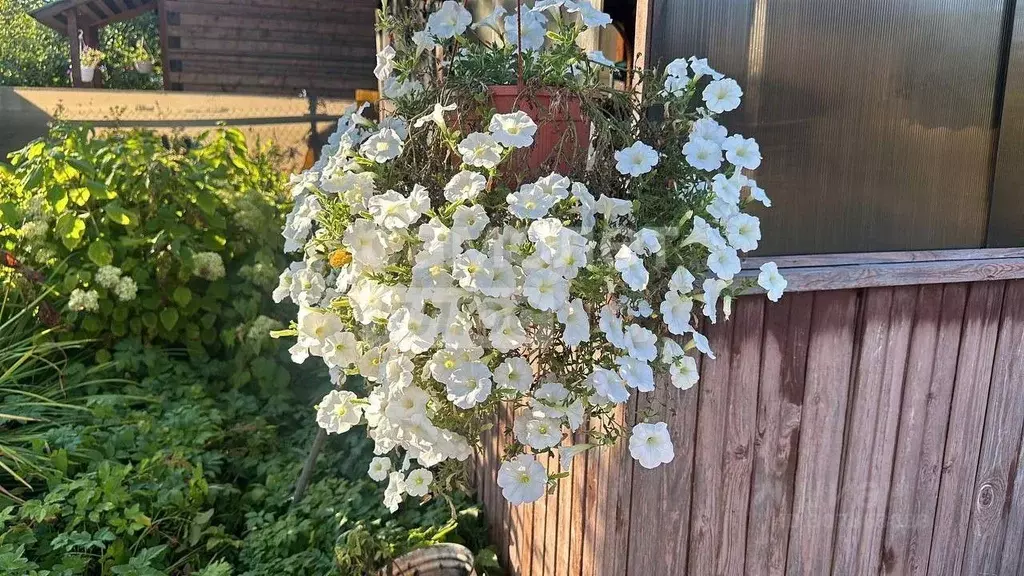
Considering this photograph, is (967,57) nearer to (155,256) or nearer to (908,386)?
(908,386)

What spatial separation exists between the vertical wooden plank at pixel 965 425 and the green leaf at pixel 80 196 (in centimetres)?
314

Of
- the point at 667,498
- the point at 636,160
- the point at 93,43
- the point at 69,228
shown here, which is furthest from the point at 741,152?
the point at 93,43

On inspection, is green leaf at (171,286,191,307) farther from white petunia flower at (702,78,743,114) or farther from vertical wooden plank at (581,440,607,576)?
white petunia flower at (702,78,743,114)

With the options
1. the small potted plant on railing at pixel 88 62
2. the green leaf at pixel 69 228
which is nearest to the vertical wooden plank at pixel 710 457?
the green leaf at pixel 69 228

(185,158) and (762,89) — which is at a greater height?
(762,89)

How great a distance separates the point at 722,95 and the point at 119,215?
101 inches

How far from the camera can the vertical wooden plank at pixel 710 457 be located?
1691 mm

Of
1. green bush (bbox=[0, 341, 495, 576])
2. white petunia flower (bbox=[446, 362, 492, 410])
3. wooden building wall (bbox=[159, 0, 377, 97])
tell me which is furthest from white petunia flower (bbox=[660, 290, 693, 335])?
wooden building wall (bbox=[159, 0, 377, 97])

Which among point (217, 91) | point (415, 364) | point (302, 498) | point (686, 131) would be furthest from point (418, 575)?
point (217, 91)

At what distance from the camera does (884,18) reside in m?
1.72

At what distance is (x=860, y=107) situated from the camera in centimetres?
175

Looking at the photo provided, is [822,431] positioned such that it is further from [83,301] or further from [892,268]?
[83,301]

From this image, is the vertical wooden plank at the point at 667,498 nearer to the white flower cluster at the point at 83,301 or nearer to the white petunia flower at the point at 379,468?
the white petunia flower at the point at 379,468

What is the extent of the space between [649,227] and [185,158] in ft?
9.39
